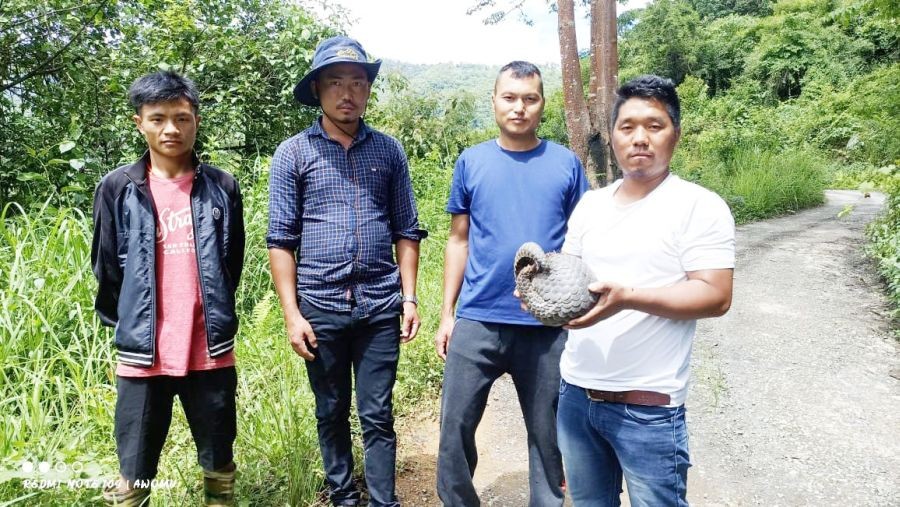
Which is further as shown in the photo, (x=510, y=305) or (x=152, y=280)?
(x=510, y=305)

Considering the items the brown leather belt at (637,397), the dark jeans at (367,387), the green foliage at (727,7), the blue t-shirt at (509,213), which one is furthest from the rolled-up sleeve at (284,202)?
the green foliage at (727,7)

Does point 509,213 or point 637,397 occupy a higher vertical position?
point 509,213

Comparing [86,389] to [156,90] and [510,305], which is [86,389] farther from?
[510,305]

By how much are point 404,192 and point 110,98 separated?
3.99m

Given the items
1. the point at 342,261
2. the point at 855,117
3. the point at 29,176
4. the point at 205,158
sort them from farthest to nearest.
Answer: the point at 855,117 → the point at 205,158 → the point at 29,176 → the point at 342,261

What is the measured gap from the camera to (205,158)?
5.68 meters

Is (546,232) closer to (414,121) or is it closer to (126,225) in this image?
(126,225)

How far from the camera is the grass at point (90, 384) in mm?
2282

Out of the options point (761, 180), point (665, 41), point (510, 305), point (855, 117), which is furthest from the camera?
point (665, 41)

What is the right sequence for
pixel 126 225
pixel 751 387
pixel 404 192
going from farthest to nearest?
pixel 751 387 → pixel 404 192 → pixel 126 225

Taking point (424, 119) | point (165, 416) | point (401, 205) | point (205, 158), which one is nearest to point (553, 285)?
point (401, 205)

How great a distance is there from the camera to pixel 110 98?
16.4 feet

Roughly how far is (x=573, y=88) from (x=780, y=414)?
150 inches

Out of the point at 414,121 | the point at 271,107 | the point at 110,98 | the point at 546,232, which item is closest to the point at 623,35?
the point at 414,121
